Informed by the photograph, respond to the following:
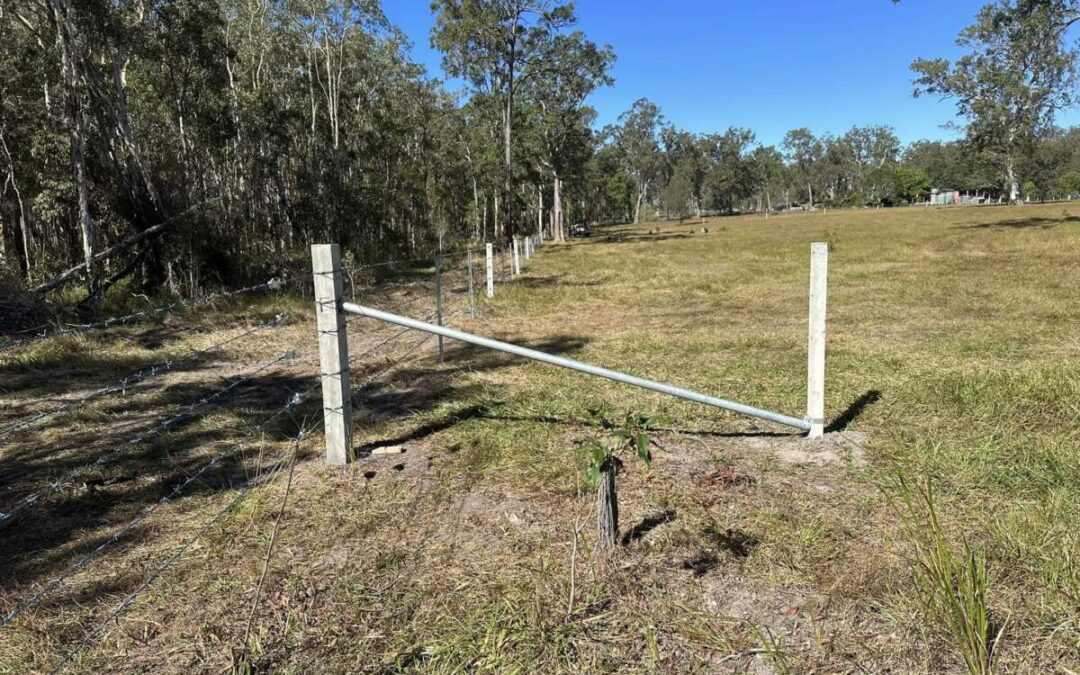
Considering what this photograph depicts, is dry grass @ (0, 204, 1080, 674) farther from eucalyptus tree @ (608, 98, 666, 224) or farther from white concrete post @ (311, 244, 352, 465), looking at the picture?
eucalyptus tree @ (608, 98, 666, 224)

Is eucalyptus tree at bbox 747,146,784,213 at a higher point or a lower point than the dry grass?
higher

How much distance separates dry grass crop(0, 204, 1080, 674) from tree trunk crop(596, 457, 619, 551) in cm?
10

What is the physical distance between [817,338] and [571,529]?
2.30m

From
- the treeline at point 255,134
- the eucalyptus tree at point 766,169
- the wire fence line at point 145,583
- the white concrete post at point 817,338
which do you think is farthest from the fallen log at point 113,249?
the eucalyptus tree at point 766,169

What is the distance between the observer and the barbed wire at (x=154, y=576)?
261 centimetres

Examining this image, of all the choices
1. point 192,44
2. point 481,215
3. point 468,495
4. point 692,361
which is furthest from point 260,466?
point 481,215

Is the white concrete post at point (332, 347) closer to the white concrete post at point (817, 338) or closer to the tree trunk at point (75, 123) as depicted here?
the white concrete post at point (817, 338)

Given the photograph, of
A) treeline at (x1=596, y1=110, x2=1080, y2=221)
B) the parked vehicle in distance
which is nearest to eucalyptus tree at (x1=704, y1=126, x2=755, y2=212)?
treeline at (x1=596, y1=110, x2=1080, y2=221)

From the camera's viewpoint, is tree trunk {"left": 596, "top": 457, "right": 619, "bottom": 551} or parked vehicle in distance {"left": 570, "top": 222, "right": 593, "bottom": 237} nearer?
tree trunk {"left": 596, "top": 457, "right": 619, "bottom": 551}

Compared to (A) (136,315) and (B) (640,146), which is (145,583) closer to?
(A) (136,315)

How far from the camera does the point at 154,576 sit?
3.11 meters

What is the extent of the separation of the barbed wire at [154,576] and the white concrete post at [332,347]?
441mm

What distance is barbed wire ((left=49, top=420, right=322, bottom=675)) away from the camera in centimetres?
261

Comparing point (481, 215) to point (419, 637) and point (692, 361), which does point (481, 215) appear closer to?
point (692, 361)
